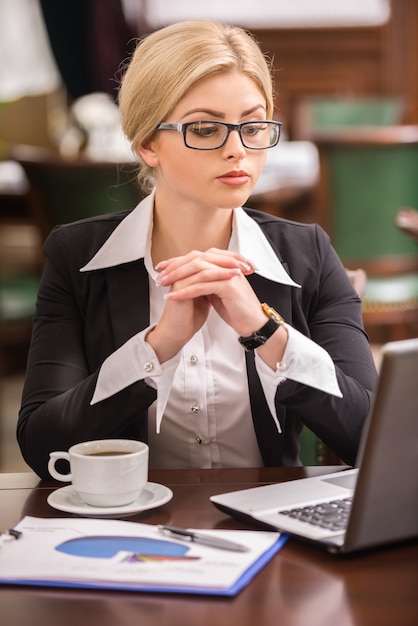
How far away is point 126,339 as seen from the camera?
1600 millimetres

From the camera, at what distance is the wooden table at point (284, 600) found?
865 mm

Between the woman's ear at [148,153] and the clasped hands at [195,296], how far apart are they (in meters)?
0.26

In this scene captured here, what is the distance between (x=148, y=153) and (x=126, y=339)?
0.94 feet

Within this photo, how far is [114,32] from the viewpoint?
601cm

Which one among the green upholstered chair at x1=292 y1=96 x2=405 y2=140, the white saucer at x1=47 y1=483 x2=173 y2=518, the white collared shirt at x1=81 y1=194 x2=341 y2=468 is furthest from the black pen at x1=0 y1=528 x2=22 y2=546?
the green upholstered chair at x1=292 y1=96 x2=405 y2=140

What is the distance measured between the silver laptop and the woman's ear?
2.09ft

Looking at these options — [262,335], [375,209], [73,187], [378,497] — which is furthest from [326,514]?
[375,209]

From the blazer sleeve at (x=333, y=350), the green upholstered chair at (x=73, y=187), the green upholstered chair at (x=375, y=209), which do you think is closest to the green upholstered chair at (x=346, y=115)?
the green upholstered chair at (x=375, y=209)

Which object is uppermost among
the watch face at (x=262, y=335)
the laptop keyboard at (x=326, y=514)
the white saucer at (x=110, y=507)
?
the watch face at (x=262, y=335)

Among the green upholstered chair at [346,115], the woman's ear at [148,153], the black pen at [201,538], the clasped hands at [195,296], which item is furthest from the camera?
the green upholstered chair at [346,115]

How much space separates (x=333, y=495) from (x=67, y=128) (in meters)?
4.93

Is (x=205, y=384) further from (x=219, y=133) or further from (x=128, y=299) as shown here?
(x=219, y=133)

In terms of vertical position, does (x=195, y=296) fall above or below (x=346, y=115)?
below

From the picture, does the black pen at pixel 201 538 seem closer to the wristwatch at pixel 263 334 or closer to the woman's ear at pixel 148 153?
the wristwatch at pixel 263 334
